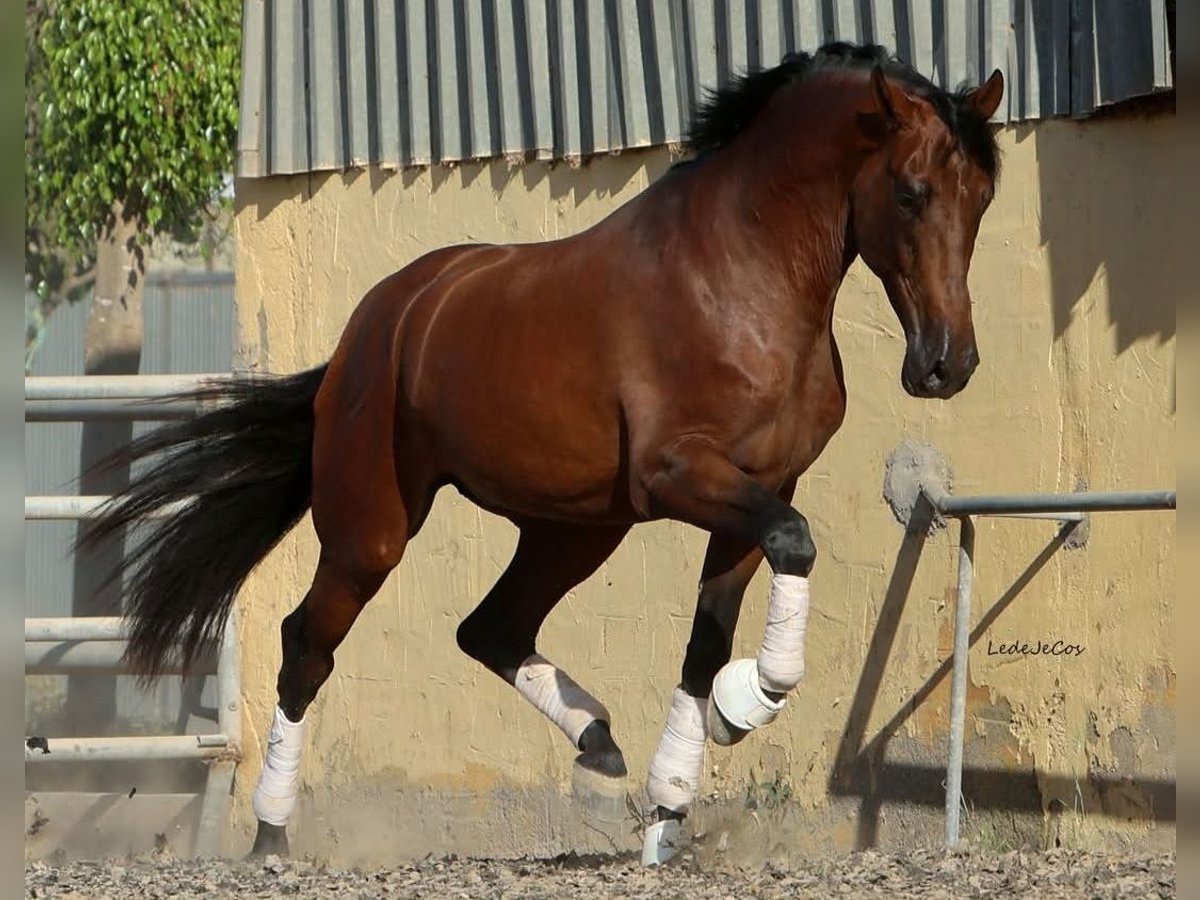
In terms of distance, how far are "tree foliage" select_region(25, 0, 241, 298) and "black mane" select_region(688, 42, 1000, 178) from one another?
6.94 meters

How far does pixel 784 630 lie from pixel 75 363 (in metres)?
16.7

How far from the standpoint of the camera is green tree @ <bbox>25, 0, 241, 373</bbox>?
11453 mm

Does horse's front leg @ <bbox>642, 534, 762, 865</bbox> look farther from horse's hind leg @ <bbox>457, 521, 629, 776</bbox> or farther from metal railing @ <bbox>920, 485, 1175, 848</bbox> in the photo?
metal railing @ <bbox>920, 485, 1175, 848</bbox>

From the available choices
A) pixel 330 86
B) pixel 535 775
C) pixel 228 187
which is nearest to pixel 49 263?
pixel 228 187

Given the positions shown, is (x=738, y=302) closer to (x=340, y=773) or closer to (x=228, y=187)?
(x=340, y=773)

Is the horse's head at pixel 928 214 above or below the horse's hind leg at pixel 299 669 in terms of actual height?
above

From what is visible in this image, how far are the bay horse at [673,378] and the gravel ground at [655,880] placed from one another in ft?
1.01

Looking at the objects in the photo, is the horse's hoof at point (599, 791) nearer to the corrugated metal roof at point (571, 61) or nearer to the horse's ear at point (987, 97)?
the horse's ear at point (987, 97)

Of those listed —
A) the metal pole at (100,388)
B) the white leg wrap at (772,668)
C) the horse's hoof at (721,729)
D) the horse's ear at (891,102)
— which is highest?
the horse's ear at (891,102)

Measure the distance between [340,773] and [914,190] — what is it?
424 centimetres

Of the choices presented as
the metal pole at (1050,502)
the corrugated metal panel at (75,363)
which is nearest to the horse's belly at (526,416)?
the metal pole at (1050,502)

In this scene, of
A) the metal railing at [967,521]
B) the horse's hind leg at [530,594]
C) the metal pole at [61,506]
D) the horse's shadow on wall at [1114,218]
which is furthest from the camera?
the metal pole at [61,506]

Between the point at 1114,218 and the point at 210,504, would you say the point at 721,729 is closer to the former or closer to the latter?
the point at 210,504

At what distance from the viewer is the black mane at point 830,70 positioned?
14.9ft
